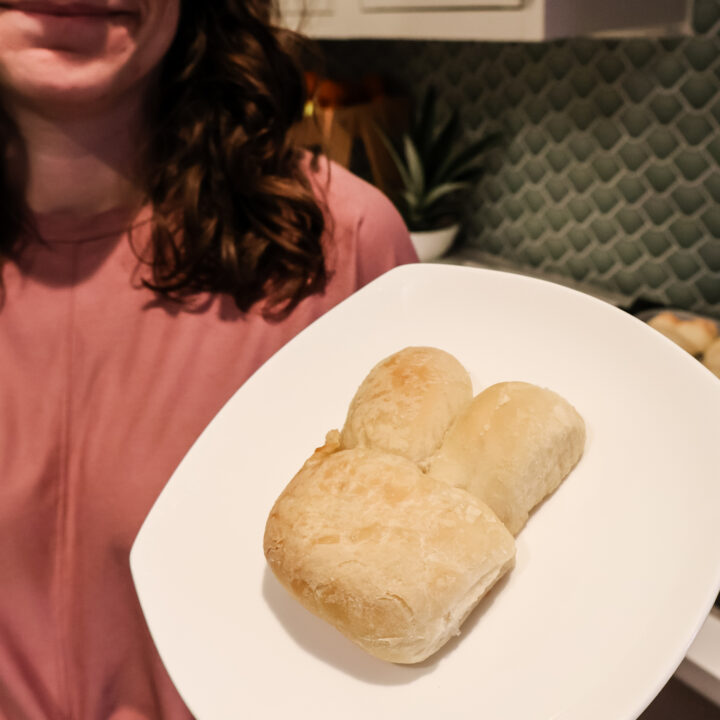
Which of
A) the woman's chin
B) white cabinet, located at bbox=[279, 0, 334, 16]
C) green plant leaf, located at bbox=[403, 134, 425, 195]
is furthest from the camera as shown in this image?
green plant leaf, located at bbox=[403, 134, 425, 195]

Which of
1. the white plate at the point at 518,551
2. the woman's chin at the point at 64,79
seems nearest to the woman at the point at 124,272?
the woman's chin at the point at 64,79

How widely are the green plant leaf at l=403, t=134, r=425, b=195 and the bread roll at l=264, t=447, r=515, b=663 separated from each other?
1.35 metres

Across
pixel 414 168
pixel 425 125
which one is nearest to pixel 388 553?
pixel 414 168

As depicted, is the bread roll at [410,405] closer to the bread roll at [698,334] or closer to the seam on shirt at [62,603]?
the seam on shirt at [62,603]

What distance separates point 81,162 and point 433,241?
3.60ft

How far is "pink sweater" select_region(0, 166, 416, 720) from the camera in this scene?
78cm

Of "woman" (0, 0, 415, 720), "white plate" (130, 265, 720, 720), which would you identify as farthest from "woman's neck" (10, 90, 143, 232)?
"white plate" (130, 265, 720, 720)

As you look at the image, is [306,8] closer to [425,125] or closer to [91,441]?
[425,125]

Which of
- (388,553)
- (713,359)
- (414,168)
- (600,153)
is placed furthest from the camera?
(414,168)

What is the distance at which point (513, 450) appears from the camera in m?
0.51

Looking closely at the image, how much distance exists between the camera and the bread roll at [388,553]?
0.45 m

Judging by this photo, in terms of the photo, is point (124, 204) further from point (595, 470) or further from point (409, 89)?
point (409, 89)

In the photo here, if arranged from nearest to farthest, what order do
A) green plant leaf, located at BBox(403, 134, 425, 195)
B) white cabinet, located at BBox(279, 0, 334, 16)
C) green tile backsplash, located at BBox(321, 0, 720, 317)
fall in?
green tile backsplash, located at BBox(321, 0, 720, 317) → white cabinet, located at BBox(279, 0, 334, 16) → green plant leaf, located at BBox(403, 134, 425, 195)

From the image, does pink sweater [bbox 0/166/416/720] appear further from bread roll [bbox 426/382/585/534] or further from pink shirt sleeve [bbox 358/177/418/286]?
bread roll [bbox 426/382/585/534]
